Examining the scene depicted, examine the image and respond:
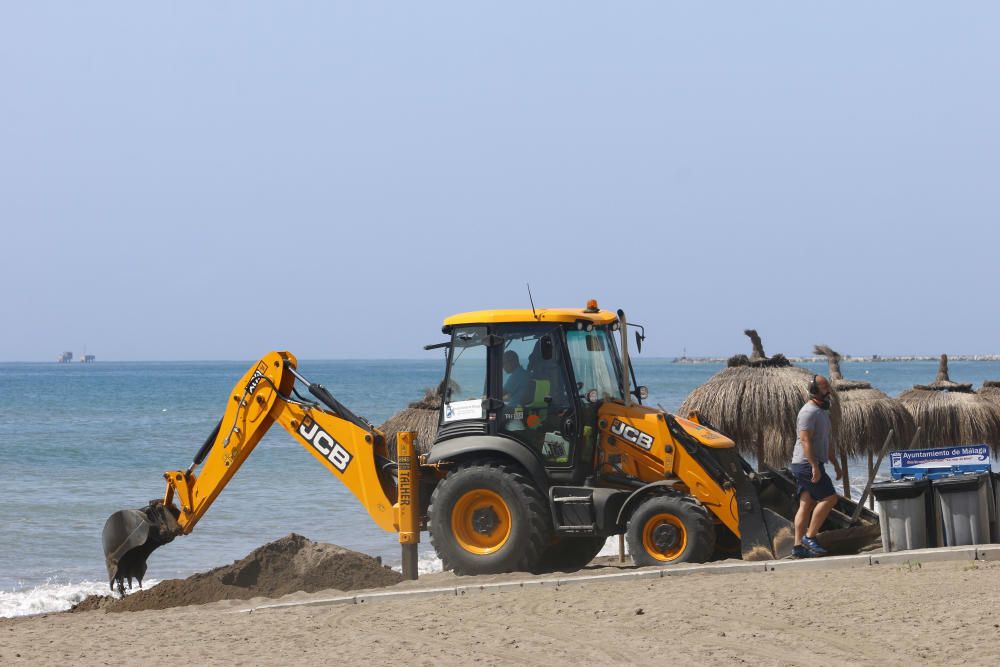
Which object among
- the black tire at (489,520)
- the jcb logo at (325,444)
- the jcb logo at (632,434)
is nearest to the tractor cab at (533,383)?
the jcb logo at (632,434)

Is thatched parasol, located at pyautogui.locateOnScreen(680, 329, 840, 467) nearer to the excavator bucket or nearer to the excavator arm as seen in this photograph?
the excavator arm

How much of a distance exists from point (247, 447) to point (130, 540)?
1399mm

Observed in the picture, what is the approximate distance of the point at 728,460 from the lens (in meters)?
11.4

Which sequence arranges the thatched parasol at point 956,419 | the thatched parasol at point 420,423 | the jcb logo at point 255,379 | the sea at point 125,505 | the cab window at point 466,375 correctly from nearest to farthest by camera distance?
the cab window at point 466,375 → the jcb logo at point 255,379 → the sea at point 125,505 → the thatched parasol at point 420,423 → the thatched parasol at point 956,419

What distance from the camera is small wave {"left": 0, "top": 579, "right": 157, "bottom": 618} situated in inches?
578

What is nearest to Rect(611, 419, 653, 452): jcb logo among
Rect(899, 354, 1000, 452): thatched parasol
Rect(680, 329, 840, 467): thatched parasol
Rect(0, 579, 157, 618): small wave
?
Rect(680, 329, 840, 467): thatched parasol

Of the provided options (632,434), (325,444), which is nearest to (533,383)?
(632,434)

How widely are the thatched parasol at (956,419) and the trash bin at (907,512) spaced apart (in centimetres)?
986

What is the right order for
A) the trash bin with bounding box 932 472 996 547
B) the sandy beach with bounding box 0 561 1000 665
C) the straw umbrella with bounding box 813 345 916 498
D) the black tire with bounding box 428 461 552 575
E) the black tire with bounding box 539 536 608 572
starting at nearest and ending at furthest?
the sandy beach with bounding box 0 561 1000 665, the trash bin with bounding box 932 472 996 547, the black tire with bounding box 428 461 552 575, the black tire with bounding box 539 536 608 572, the straw umbrella with bounding box 813 345 916 498

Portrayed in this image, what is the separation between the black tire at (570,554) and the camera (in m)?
12.2

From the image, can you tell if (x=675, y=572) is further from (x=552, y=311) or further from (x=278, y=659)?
(x=278, y=659)

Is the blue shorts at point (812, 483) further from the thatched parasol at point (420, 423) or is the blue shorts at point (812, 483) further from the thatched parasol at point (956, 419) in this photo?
the thatched parasol at point (956, 419)

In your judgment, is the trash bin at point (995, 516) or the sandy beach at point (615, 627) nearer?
the sandy beach at point (615, 627)

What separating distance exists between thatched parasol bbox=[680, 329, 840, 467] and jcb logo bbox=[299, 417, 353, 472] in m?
5.67
